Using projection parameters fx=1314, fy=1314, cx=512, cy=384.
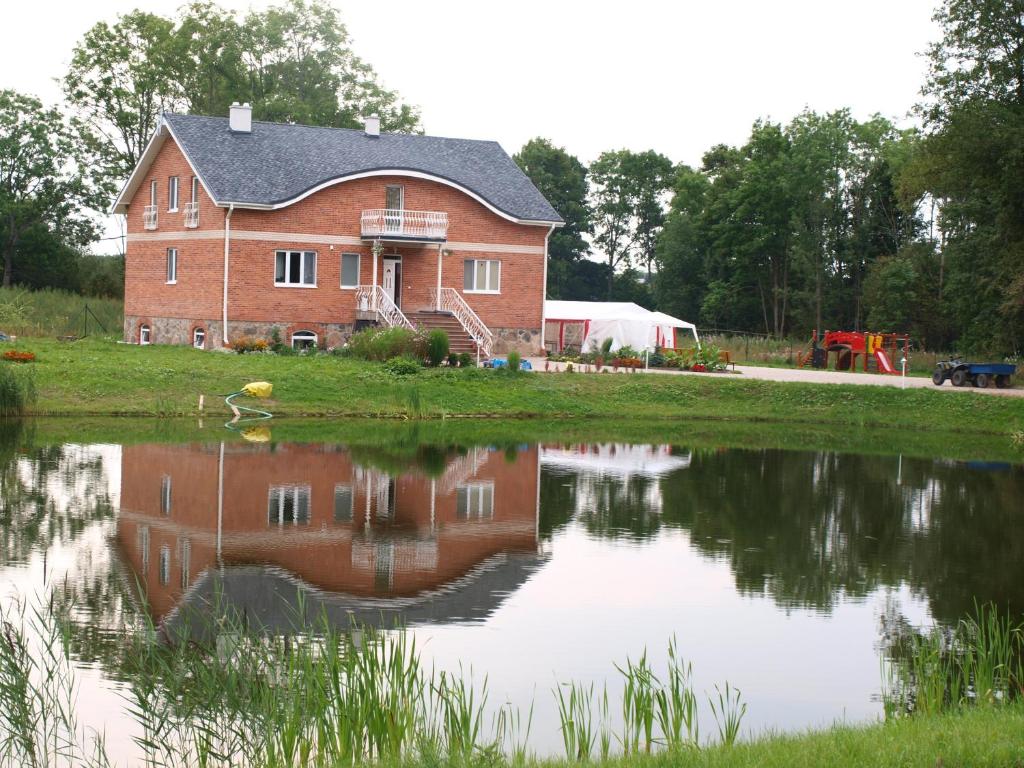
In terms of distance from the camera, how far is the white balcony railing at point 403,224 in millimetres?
40781

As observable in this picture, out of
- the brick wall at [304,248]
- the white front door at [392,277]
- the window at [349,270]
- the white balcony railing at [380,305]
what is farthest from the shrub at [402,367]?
the white front door at [392,277]

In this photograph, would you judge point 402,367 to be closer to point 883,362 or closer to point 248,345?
point 248,345

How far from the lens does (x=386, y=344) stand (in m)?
35.2

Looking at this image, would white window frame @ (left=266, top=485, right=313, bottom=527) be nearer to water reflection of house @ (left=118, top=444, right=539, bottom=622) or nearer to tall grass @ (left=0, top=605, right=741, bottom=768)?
water reflection of house @ (left=118, top=444, right=539, bottom=622)

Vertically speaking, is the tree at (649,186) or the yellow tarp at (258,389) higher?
the tree at (649,186)

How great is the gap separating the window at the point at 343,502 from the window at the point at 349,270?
22.6 m

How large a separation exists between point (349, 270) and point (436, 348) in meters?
7.57

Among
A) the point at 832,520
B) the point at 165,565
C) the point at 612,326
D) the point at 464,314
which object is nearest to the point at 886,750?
the point at 165,565

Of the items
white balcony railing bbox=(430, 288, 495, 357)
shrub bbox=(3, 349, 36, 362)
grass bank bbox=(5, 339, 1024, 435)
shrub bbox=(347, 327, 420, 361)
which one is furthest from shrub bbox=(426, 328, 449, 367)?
shrub bbox=(3, 349, 36, 362)

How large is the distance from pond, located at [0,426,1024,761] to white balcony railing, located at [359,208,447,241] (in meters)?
17.9

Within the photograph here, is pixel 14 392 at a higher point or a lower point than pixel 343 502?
higher

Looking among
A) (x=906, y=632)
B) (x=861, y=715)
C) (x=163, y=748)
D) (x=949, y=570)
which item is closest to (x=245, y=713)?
(x=163, y=748)

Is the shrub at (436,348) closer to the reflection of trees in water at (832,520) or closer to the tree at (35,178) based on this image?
the reflection of trees in water at (832,520)

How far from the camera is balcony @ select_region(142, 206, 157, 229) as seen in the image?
43.9 m
